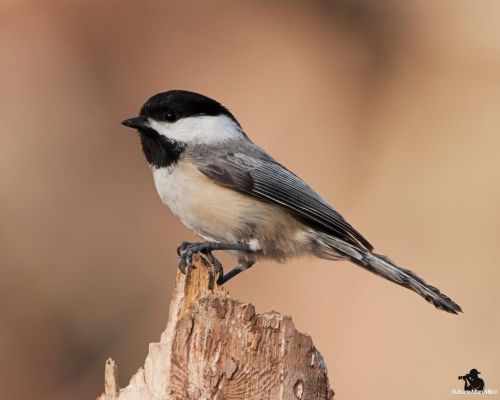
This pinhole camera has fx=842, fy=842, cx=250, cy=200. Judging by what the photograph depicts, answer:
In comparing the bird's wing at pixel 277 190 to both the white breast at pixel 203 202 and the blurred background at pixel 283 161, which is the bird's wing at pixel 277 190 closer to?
the white breast at pixel 203 202

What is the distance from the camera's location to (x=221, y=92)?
19.1ft

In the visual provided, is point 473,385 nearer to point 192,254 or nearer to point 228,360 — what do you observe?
point 192,254

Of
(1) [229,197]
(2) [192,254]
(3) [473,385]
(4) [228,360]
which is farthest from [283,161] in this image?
(4) [228,360]

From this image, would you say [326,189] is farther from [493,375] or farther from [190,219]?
[190,219]

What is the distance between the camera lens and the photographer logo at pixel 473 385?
4621mm

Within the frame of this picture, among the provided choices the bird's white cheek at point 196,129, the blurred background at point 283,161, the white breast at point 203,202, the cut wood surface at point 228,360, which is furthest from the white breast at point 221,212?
the blurred background at point 283,161

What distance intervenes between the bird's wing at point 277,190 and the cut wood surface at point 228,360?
3.49ft

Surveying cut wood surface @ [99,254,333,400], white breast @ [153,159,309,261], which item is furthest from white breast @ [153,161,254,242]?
cut wood surface @ [99,254,333,400]

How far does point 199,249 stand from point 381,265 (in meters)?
0.85

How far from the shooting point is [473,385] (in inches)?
185

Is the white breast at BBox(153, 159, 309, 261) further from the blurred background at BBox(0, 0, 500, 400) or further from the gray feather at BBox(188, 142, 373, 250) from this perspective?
the blurred background at BBox(0, 0, 500, 400)

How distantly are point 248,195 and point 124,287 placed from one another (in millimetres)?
2011

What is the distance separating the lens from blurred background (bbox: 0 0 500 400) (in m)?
5.16

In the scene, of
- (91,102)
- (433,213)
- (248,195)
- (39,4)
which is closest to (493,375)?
(433,213)
